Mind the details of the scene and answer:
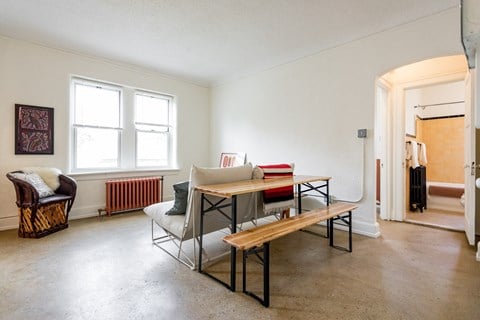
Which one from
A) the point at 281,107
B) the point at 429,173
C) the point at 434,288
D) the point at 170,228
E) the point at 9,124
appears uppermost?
the point at 281,107

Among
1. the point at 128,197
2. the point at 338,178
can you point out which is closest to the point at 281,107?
the point at 338,178

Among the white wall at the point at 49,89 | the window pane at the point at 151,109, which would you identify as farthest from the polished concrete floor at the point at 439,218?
the window pane at the point at 151,109

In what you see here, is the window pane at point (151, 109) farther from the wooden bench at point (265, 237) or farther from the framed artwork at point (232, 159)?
the wooden bench at point (265, 237)

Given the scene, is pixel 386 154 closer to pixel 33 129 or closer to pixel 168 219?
pixel 168 219

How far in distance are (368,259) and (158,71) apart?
15.3ft

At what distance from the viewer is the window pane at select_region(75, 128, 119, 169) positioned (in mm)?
Result: 4125

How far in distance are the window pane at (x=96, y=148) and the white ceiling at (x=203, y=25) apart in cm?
132

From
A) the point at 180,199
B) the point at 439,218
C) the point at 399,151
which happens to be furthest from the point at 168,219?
the point at 439,218

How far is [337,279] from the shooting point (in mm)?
2080

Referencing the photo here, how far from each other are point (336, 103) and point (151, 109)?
3.57 metres

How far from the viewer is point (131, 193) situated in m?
4.37

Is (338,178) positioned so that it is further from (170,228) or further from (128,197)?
(128,197)

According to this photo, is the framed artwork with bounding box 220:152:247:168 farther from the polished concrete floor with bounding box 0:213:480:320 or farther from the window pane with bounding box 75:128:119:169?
the polished concrete floor with bounding box 0:213:480:320

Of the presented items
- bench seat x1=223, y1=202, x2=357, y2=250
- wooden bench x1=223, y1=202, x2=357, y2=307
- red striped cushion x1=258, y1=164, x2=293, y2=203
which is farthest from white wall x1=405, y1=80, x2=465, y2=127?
wooden bench x1=223, y1=202, x2=357, y2=307
